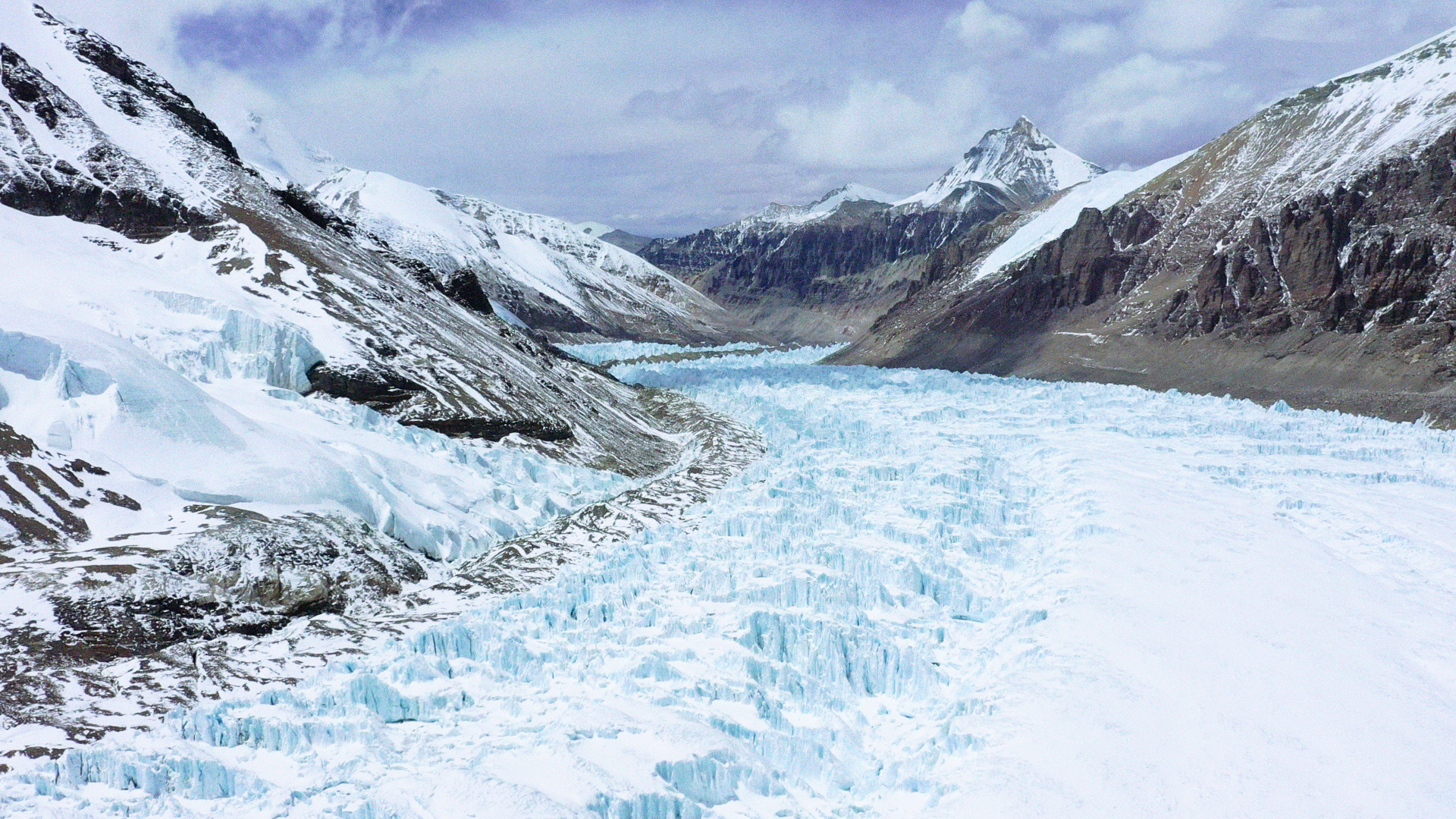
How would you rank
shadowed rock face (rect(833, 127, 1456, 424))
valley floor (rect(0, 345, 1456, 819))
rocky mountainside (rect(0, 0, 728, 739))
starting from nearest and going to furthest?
1. valley floor (rect(0, 345, 1456, 819))
2. rocky mountainside (rect(0, 0, 728, 739))
3. shadowed rock face (rect(833, 127, 1456, 424))

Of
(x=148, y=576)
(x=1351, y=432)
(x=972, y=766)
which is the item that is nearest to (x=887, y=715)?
(x=972, y=766)

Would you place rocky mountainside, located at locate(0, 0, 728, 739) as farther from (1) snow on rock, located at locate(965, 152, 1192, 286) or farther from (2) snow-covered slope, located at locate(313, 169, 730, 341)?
(2) snow-covered slope, located at locate(313, 169, 730, 341)

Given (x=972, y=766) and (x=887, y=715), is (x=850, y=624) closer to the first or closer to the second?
(x=887, y=715)

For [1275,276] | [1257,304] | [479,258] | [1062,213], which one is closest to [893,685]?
[1257,304]

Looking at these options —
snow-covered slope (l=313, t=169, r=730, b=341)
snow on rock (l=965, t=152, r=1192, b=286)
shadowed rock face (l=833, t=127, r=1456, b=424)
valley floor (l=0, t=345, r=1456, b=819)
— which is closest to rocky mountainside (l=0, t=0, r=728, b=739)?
valley floor (l=0, t=345, r=1456, b=819)

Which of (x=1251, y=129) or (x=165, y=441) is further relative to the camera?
(x=1251, y=129)

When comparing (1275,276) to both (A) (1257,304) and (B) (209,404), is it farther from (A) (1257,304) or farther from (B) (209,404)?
(B) (209,404)
